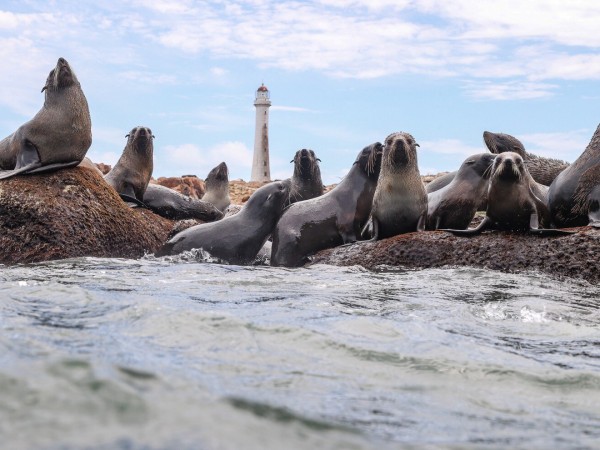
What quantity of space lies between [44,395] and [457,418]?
142 cm

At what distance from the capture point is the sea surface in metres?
2.48

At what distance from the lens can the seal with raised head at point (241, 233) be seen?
10445 mm

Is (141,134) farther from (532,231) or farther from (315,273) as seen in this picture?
(532,231)

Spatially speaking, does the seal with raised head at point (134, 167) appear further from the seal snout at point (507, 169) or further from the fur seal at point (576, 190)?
the fur seal at point (576, 190)

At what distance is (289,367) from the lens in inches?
141

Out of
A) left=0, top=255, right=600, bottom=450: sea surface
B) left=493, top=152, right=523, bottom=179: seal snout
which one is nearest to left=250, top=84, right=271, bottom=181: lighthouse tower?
left=493, top=152, right=523, bottom=179: seal snout

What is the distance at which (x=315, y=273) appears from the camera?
27.1 feet

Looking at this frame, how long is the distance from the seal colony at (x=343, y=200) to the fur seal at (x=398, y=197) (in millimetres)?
12

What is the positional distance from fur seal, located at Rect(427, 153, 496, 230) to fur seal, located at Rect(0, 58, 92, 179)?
475cm

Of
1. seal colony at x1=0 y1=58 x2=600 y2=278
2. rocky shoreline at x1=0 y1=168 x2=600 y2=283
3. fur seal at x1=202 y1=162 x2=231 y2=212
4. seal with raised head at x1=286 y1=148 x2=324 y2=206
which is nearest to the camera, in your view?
rocky shoreline at x1=0 y1=168 x2=600 y2=283

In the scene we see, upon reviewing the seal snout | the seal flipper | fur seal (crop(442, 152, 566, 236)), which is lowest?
the seal flipper

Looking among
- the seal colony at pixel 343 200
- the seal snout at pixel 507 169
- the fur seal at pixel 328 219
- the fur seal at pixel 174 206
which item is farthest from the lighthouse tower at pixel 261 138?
the seal snout at pixel 507 169

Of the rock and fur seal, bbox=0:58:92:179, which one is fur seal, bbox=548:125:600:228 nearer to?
the rock

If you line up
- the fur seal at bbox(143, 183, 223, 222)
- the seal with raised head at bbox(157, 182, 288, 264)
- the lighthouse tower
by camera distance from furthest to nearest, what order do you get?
the lighthouse tower < the fur seal at bbox(143, 183, 223, 222) < the seal with raised head at bbox(157, 182, 288, 264)
